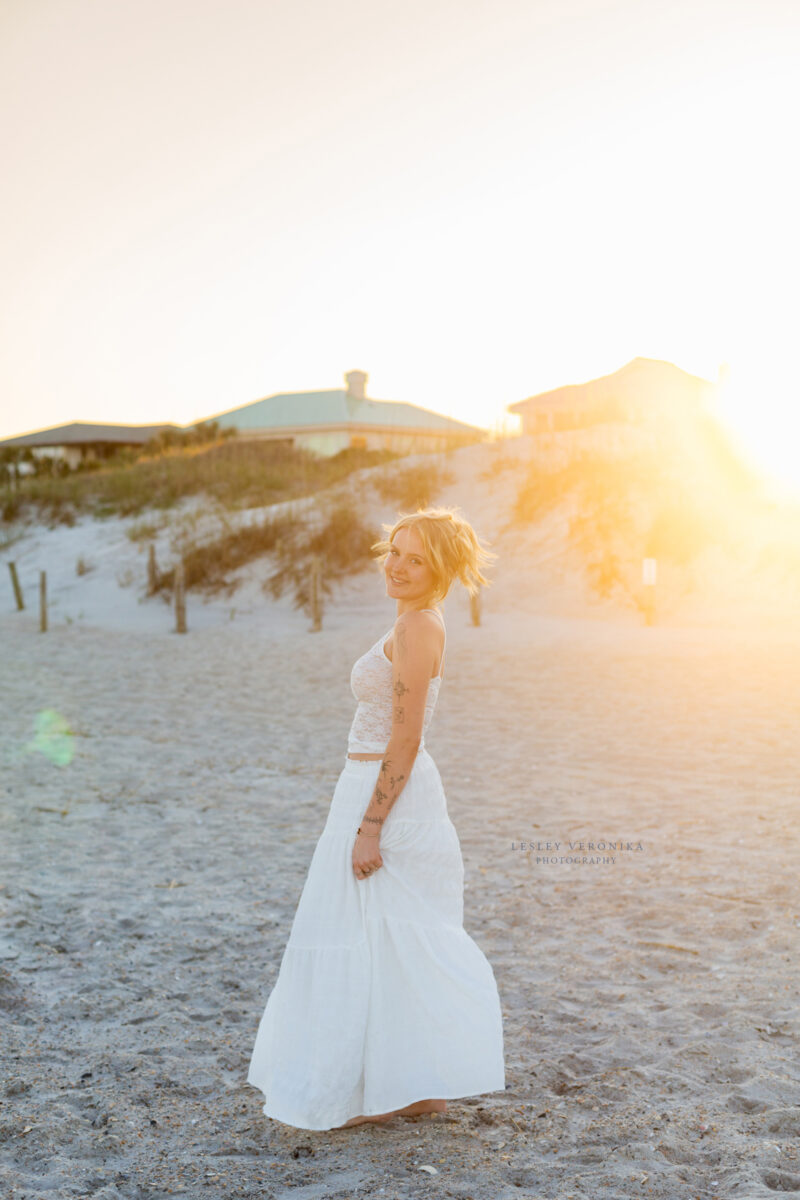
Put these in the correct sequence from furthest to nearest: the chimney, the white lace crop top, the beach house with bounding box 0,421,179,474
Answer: the beach house with bounding box 0,421,179,474 < the chimney < the white lace crop top

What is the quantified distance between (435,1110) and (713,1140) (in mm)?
858

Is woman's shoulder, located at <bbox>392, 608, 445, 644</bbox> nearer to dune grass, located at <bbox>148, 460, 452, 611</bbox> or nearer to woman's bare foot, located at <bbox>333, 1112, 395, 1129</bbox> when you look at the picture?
woman's bare foot, located at <bbox>333, 1112, 395, 1129</bbox>

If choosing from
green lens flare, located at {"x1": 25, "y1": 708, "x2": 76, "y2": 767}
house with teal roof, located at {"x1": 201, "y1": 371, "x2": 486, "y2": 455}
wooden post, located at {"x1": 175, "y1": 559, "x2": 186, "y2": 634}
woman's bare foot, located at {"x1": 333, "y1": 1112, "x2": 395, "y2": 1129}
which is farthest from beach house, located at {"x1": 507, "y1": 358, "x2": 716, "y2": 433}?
woman's bare foot, located at {"x1": 333, "y1": 1112, "x2": 395, "y2": 1129}

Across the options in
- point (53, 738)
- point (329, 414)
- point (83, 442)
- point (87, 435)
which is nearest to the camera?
point (53, 738)

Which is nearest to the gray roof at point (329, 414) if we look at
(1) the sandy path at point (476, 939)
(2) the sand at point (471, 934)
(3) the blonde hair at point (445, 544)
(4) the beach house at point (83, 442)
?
(4) the beach house at point (83, 442)

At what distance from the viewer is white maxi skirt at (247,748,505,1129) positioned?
2.85 metres

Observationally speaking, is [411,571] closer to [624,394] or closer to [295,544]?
[295,544]

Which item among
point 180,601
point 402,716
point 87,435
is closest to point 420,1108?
point 402,716

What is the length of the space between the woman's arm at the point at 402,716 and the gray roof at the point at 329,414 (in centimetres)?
3830

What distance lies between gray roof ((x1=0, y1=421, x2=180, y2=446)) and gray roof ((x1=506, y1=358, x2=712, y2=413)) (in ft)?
68.8

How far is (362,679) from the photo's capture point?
297cm

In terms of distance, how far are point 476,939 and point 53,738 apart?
6.48 m

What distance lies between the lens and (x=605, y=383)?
3347cm

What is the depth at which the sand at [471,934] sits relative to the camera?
2967 mm
